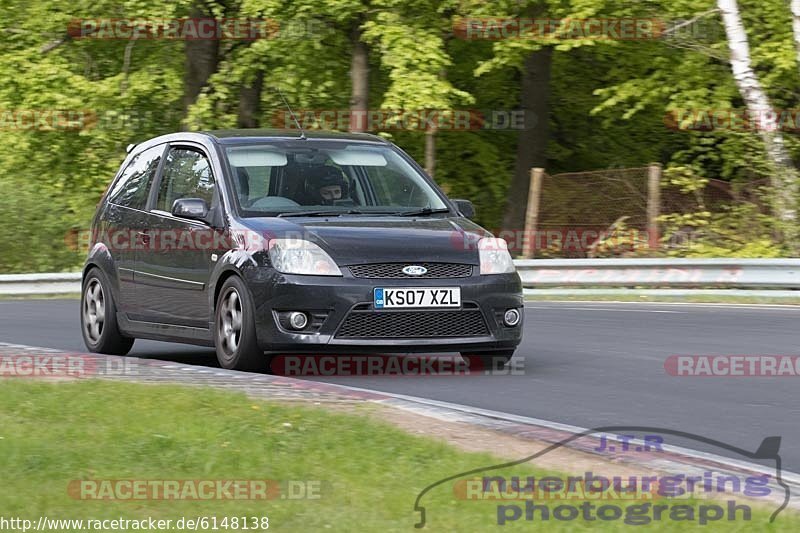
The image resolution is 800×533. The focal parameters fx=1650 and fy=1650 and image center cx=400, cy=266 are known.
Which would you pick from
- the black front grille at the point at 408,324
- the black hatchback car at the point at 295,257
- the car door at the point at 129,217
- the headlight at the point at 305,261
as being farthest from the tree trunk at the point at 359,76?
the headlight at the point at 305,261

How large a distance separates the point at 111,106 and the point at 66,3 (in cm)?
235

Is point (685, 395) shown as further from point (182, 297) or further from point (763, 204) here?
point (763, 204)

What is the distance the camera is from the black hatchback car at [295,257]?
1058cm

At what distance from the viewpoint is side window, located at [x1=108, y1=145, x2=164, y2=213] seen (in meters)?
12.7

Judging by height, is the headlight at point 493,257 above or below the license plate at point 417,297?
above

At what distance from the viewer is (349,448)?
717 centimetres

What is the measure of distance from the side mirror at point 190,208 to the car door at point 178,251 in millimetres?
127

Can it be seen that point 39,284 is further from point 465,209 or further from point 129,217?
point 465,209

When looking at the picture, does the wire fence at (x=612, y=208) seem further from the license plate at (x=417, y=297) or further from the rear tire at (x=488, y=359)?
the license plate at (x=417, y=297)

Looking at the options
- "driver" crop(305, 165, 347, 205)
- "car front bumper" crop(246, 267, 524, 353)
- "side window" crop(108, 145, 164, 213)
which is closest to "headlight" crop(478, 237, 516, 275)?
"car front bumper" crop(246, 267, 524, 353)

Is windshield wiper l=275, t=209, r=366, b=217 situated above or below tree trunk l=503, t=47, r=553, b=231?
below

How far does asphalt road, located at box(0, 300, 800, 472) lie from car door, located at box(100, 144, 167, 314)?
2.53ft

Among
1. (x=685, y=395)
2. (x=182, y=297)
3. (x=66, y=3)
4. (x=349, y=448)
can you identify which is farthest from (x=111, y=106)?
(x=349, y=448)

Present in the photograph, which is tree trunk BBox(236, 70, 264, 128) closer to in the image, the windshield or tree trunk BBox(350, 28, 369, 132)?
tree trunk BBox(350, 28, 369, 132)
